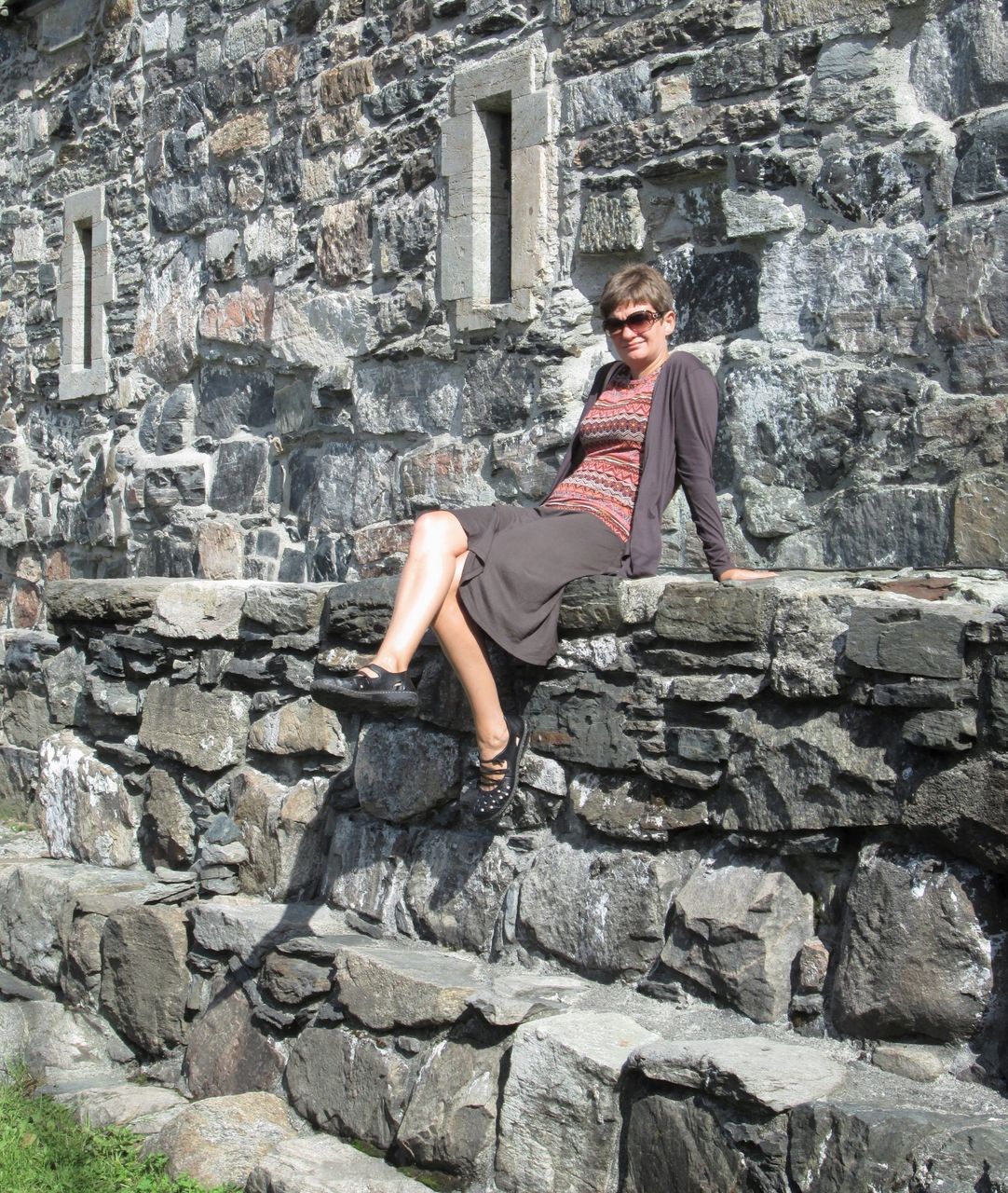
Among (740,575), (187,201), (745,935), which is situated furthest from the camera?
(187,201)

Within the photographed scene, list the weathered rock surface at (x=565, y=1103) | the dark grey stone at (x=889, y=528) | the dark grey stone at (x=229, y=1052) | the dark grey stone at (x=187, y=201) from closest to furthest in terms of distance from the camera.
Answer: the weathered rock surface at (x=565, y=1103), the dark grey stone at (x=889, y=528), the dark grey stone at (x=229, y=1052), the dark grey stone at (x=187, y=201)

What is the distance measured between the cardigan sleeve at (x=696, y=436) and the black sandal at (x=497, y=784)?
697 mm

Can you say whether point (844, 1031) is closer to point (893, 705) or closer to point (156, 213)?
point (893, 705)

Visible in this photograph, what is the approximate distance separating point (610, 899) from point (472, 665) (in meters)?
0.63

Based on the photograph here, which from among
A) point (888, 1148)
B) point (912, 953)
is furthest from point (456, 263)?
point (888, 1148)

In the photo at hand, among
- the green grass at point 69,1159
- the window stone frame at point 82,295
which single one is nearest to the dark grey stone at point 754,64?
the green grass at point 69,1159

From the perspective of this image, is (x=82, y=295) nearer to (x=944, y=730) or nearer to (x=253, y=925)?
(x=253, y=925)

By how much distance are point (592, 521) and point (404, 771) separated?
2.87 feet

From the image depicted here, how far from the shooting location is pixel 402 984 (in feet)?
10.9

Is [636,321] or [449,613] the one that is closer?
[449,613]

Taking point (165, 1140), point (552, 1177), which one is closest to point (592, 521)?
point (552, 1177)

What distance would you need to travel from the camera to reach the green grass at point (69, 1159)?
133 inches

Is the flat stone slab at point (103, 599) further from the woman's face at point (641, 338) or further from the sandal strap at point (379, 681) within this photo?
the woman's face at point (641, 338)

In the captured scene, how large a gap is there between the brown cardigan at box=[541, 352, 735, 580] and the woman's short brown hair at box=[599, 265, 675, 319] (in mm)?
146
